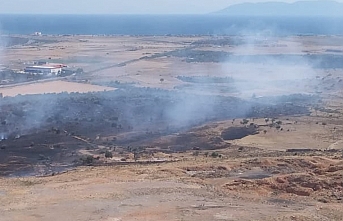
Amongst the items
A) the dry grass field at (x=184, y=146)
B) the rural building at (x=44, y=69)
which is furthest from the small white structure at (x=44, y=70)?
the dry grass field at (x=184, y=146)

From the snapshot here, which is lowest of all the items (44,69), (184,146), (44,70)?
(184,146)

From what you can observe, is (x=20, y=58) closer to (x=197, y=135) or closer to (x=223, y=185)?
(x=197, y=135)

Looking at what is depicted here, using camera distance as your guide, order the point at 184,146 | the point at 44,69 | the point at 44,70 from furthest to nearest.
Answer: the point at 44,69 < the point at 44,70 < the point at 184,146

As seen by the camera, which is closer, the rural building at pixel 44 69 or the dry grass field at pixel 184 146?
the dry grass field at pixel 184 146

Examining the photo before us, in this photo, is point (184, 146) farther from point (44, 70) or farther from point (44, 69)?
point (44, 69)

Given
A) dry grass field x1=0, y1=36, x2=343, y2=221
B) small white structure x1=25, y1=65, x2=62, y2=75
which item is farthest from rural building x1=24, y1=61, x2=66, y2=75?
dry grass field x1=0, y1=36, x2=343, y2=221

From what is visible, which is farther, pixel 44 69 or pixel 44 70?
pixel 44 69

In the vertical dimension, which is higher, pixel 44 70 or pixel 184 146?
pixel 44 70

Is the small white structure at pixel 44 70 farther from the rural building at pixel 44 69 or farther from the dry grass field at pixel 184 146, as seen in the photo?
the dry grass field at pixel 184 146

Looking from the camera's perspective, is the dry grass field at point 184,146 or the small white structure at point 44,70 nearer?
the dry grass field at point 184,146

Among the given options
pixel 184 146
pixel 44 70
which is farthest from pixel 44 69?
pixel 184 146

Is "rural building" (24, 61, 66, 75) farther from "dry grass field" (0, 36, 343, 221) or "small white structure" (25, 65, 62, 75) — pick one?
"dry grass field" (0, 36, 343, 221)
